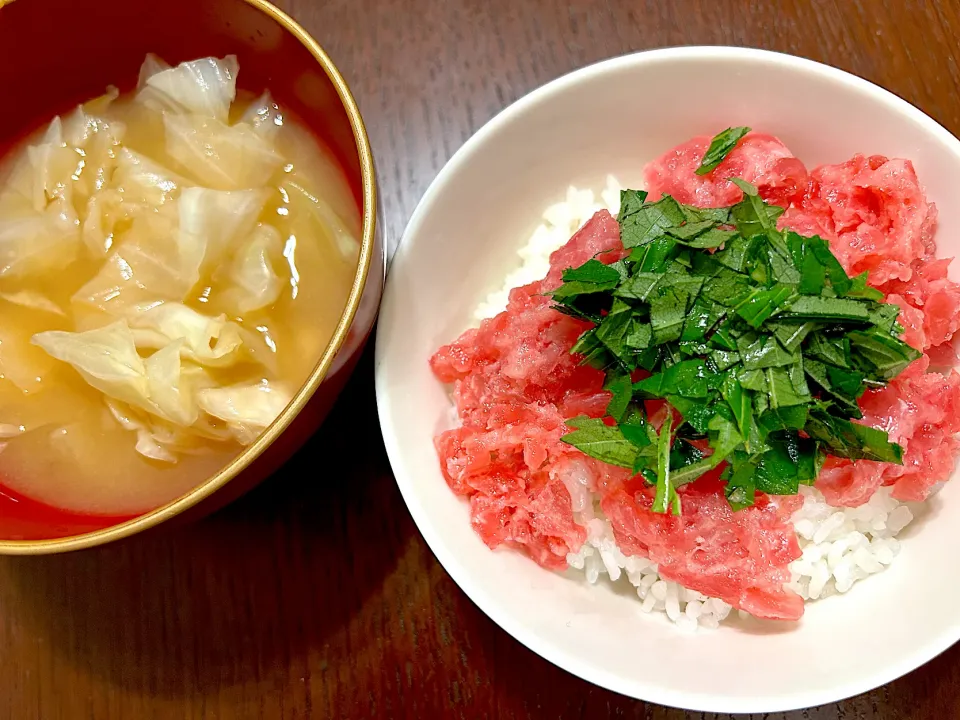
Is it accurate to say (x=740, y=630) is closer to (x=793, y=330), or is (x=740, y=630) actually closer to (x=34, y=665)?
(x=793, y=330)

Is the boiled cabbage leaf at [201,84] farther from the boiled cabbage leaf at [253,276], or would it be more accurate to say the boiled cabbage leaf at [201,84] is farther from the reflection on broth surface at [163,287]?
the boiled cabbage leaf at [253,276]

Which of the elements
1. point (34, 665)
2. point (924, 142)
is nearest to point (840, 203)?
point (924, 142)

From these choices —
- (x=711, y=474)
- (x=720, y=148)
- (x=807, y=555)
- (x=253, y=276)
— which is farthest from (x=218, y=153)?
(x=807, y=555)

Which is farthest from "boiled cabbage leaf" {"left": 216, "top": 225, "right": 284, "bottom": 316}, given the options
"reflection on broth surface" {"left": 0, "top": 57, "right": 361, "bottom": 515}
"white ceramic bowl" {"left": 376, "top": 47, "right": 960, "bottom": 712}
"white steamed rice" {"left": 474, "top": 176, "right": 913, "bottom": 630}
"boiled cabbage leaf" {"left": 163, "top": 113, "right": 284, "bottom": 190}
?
"white steamed rice" {"left": 474, "top": 176, "right": 913, "bottom": 630}

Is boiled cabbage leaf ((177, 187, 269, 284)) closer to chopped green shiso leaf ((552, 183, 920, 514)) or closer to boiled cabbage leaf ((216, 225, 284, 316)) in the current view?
boiled cabbage leaf ((216, 225, 284, 316))

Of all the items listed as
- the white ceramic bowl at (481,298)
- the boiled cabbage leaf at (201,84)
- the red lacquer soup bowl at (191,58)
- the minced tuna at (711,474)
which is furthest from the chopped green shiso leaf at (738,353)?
the boiled cabbage leaf at (201,84)

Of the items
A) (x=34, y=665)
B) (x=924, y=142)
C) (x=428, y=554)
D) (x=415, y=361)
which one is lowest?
(x=34, y=665)

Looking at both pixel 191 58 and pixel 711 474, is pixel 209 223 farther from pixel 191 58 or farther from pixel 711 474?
pixel 711 474
